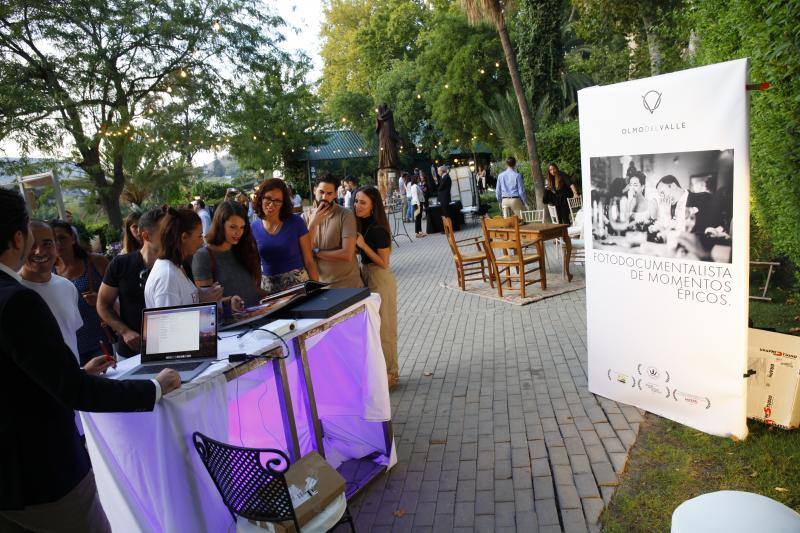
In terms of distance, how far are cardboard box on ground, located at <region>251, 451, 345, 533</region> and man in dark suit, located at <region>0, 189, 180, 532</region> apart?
0.79 meters

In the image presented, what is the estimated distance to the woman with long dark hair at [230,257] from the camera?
3.85 meters

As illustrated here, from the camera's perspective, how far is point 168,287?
10.2ft

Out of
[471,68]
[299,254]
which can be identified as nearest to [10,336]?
[299,254]

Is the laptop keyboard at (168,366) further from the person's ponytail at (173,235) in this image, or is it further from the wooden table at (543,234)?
the wooden table at (543,234)

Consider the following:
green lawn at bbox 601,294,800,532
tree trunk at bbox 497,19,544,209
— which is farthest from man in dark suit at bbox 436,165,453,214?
green lawn at bbox 601,294,800,532

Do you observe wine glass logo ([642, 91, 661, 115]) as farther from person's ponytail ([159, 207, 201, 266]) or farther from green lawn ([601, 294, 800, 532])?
person's ponytail ([159, 207, 201, 266])

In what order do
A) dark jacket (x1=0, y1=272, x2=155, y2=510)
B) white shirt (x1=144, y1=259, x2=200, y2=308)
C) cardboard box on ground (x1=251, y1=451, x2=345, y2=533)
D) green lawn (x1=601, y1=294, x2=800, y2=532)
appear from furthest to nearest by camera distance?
white shirt (x1=144, y1=259, x2=200, y2=308) < green lawn (x1=601, y1=294, x2=800, y2=532) < cardboard box on ground (x1=251, y1=451, x2=345, y2=533) < dark jacket (x1=0, y1=272, x2=155, y2=510)

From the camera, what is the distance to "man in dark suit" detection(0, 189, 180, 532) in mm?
1673

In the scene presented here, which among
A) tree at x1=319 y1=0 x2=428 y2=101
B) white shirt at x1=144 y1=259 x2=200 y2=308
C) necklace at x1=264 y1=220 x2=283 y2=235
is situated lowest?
white shirt at x1=144 y1=259 x2=200 y2=308

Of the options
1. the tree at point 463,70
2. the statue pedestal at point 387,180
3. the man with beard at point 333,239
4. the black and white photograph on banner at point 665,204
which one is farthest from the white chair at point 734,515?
the tree at point 463,70

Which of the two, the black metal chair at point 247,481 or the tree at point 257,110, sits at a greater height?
the tree at point 257,110

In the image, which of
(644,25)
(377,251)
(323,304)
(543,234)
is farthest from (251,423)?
(644,25)

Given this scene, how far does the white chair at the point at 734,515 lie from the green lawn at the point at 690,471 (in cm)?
93

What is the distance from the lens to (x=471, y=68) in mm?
22219
